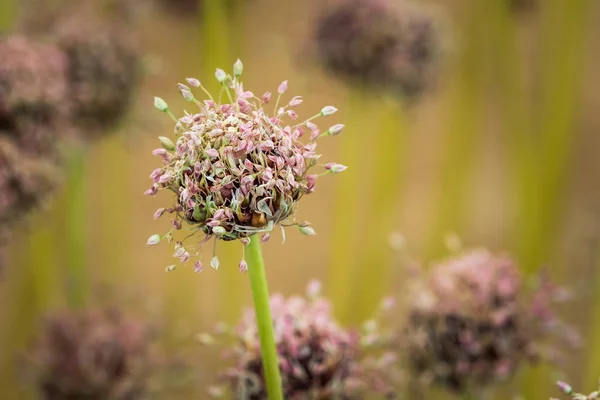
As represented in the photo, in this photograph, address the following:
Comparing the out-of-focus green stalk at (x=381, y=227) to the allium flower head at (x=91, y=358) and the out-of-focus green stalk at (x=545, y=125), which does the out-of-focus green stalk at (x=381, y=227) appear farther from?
the allium flower head at (x=91, y=358)

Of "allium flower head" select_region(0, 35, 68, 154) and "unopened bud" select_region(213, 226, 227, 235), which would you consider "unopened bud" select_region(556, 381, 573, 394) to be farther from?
"allium flower head" select_region(0, 35, 68, 154)

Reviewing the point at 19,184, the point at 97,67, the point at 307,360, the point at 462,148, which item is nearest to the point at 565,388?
the point at 307,360

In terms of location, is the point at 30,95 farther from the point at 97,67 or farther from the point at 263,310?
the point at 263,310

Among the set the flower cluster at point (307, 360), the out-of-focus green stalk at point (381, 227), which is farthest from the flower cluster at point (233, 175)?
the out-of-focus green stalk at point (381, 227)

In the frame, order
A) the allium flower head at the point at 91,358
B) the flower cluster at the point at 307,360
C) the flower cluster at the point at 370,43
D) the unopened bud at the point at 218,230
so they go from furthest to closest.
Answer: the flower cluster at the point at 370,43, the allium flower head at the point at 91,358, the flower cluster at the point at 307,360, the unopened bud at the point at 218,230

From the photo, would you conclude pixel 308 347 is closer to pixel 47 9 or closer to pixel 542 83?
pixel 47 9

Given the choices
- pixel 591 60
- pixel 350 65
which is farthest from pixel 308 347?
pixel 591 60
